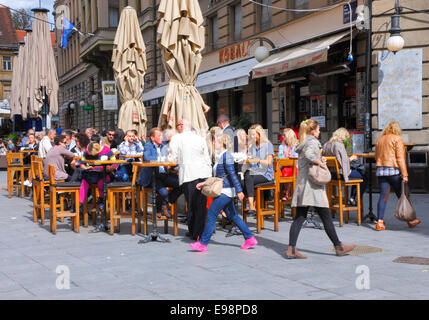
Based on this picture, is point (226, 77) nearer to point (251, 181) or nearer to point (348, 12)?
point (348, 12)

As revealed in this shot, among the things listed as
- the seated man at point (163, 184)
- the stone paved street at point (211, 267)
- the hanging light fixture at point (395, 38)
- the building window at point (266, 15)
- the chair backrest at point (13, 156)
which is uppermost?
the building window at point (266, 15)

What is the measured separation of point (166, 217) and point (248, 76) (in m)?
9.59

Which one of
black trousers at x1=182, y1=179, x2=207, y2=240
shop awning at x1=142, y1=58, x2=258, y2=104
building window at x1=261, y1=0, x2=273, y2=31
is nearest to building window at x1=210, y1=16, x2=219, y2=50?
shop awning at x1=142, y1=58, x2=258, y2=104

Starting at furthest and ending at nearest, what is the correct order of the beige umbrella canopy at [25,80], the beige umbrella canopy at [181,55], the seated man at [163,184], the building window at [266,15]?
the beige umbrella canopy at [25,80] → the building window at [266,15] → the beige umbrella canopy at [181,55] → the seated man at [163,184]

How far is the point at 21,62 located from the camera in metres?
20.8

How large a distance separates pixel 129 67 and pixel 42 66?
5.43 meters

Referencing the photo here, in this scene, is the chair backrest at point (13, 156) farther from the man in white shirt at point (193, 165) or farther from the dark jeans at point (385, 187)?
the dark jeans at point (385, 187)

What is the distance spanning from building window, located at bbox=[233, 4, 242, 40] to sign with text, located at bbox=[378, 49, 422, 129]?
324 inches

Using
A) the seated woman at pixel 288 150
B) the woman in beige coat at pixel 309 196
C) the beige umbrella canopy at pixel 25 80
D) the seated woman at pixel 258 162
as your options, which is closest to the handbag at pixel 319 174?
the woman in beige coat at pixel 309 196

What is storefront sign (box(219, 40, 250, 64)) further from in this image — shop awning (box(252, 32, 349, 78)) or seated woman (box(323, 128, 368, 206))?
seated woman (box(323, 128, 368, 206))

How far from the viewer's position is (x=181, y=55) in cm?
914

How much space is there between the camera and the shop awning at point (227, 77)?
17.0m

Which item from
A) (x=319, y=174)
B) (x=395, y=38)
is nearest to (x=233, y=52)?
(x=395, y=38)

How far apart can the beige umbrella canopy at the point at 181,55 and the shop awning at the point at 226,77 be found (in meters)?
7.37
